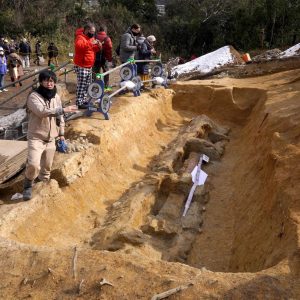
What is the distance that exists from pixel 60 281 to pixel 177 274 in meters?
1.10

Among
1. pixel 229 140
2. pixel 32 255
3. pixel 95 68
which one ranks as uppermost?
pixel 95 68

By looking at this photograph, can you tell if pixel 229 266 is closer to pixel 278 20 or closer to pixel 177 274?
pixel 177 274

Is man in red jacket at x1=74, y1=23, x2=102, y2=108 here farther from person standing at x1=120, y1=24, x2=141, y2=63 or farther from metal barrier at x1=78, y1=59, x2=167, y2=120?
person standing at x1=120, y1=24, x2=141, y2=63

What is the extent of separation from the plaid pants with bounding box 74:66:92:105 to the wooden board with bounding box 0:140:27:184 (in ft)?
5.97

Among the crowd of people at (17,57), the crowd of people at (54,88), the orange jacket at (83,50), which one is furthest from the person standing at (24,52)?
the orange jacket at (83,50)

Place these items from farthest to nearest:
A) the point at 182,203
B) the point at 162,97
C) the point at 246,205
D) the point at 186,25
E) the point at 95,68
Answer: the point at 186,25
the point at 162,97
the point at 95,68
the point at 182,203
the point at 246,205

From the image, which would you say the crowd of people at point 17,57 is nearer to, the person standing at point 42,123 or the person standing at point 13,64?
the person standing at point 13,64

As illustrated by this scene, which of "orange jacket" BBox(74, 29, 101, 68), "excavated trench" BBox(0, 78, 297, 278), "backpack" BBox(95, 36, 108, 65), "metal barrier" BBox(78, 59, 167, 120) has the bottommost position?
"excavated trench" BBox(0, 78, 297, 278)

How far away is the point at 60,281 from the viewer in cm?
375

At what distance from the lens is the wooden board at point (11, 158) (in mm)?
6547

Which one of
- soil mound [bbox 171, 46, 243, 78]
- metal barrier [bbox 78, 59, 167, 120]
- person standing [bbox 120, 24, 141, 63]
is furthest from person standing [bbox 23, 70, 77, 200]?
soil mound [bbox 171, 46, 243, 78]

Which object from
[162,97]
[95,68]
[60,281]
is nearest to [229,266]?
[60,281]

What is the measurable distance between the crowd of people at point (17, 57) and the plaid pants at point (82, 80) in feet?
20.4

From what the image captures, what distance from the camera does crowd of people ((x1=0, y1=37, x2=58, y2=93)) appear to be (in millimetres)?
14087
